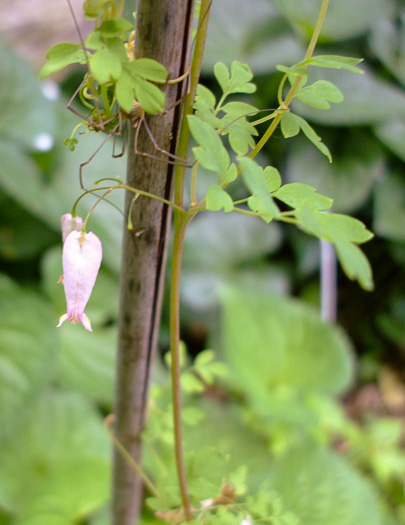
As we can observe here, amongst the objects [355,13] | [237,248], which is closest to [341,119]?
[355,13]

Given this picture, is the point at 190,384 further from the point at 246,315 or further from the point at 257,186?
the point at 246,315

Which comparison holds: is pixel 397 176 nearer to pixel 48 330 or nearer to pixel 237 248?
pixel 237 248

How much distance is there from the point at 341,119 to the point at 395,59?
0.30m

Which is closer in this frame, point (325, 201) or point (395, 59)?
point (325, 201)

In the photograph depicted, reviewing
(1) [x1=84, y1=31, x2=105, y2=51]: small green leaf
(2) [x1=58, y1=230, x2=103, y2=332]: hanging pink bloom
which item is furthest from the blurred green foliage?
(1) [x1=84, y1=31, x2=105, y2=51]: small green leaf

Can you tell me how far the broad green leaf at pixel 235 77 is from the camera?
0.26 meters

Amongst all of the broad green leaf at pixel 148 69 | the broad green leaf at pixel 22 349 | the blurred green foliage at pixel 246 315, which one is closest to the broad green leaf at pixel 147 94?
the broad green leaf at pixel 148 69

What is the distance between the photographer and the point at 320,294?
139 cm

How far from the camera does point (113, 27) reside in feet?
0.63

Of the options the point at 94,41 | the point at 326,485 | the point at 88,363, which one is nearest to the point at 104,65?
the point at 94,41

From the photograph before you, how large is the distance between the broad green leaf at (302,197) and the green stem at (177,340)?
6cm

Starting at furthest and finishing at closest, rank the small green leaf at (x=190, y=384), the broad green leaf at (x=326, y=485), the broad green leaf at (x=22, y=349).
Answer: the broad green leaf at (x=22, y=349) → the broad green leaf at (x=326, y=485) → the small green leaf at (x=190, y=384)

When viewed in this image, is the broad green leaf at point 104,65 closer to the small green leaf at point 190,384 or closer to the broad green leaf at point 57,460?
the small green leaf at point 190,384

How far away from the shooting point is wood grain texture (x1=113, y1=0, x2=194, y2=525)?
228mm
